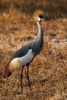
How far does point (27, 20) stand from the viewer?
790 centimetres

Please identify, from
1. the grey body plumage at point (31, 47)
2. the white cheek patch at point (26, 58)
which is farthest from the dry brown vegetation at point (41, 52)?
the white cheek patch at point (26, 58)

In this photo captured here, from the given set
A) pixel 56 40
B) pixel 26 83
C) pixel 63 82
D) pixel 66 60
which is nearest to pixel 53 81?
pixel 63 82

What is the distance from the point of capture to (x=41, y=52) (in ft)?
18.9

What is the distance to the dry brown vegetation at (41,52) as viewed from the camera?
424 cm

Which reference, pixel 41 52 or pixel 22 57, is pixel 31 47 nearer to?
pixel 22 57

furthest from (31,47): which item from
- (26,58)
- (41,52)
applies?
(41,52)

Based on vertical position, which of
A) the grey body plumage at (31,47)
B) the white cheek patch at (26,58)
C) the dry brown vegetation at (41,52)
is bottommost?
the dry brown vegetation at (41,52)

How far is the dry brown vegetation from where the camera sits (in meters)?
4.24

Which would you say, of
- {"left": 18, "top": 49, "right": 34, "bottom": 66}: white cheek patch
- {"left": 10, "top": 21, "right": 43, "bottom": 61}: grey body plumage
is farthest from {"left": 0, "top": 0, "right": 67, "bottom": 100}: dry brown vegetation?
{"left": 18, "top": 49, "right": 34, "bottom": 66}: white cheek patch

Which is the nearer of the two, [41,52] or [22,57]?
[22,57]

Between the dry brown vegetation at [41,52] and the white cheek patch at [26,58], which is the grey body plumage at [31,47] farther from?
the dry brown vegetation at [41,52]

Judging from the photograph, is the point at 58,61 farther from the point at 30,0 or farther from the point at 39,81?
the point at 30,0

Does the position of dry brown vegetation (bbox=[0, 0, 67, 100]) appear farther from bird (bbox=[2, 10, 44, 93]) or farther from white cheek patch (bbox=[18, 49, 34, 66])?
white cheek patch (bbox=[18, 49, 34, 66])

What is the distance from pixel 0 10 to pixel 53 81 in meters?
4.85
